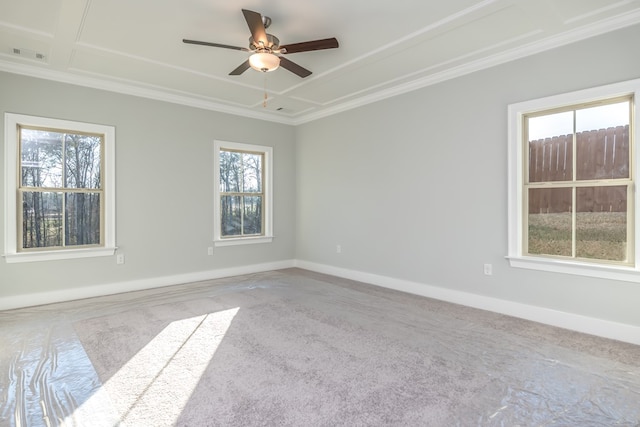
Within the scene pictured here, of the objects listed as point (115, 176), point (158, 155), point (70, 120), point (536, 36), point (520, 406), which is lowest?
point (520, 406)

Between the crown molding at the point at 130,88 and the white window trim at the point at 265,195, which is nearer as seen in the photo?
the crown molding at the point at 130,88

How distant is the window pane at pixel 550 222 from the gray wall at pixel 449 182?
0.25 meters

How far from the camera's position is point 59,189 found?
4211 mm

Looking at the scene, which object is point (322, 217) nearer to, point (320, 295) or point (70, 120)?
point (320, 295)

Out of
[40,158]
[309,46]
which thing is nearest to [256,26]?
[309,46]

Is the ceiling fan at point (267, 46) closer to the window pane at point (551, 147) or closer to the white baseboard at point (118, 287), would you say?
the window pane at point (551, 147)

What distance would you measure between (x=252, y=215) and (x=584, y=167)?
15.0 feet

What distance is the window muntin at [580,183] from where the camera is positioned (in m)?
3.07

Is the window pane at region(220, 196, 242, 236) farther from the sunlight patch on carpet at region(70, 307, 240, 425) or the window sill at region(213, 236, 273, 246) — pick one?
the sunlight patch on carpet at region(70, 307, 240, 425)

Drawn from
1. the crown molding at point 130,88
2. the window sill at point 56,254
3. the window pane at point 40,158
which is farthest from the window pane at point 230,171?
the window pane at point 40,158

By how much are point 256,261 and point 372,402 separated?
4111 mm

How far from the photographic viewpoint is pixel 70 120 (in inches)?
166

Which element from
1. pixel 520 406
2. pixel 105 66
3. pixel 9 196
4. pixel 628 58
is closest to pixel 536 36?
pixel 628 58

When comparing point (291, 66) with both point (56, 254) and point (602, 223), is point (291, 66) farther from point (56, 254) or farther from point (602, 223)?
point (56, 254)
